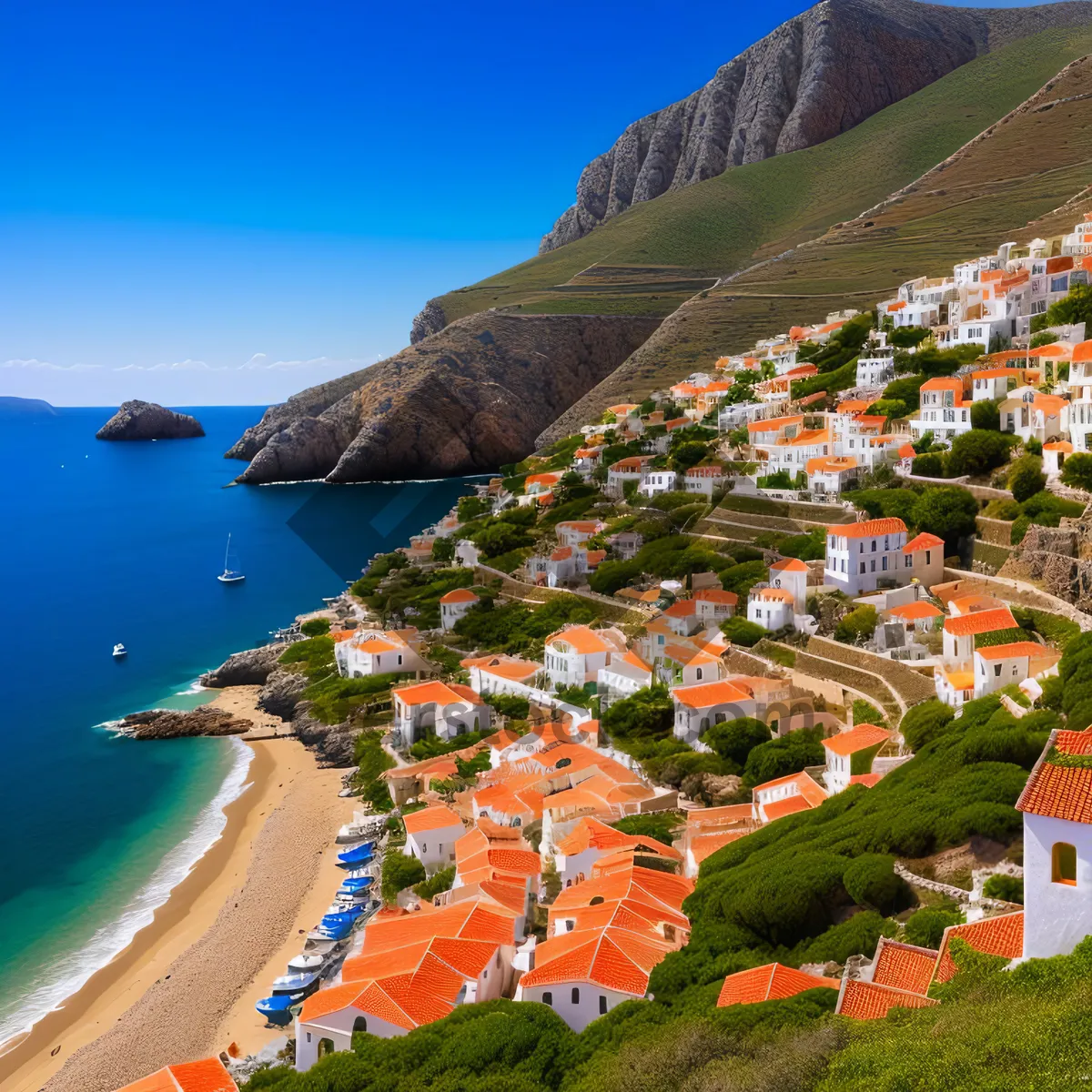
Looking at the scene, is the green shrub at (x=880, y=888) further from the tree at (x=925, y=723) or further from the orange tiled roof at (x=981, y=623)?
the orange tiled roof at (x=981, y=623)

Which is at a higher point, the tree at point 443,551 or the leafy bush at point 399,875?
the tree at point 443,551

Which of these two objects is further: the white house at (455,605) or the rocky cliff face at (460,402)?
the rocky cliff face at (460,402)

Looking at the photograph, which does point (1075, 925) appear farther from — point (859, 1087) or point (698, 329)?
point (698, 329)

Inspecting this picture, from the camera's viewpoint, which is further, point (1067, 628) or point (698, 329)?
point (698, 329)

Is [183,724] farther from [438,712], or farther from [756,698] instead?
[756,698]

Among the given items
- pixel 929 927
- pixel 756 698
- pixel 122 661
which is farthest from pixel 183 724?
pixel 929 927

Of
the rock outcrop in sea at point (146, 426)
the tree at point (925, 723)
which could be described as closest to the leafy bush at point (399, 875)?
the tree at point (925, 723)

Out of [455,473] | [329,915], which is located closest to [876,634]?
[329,915]
